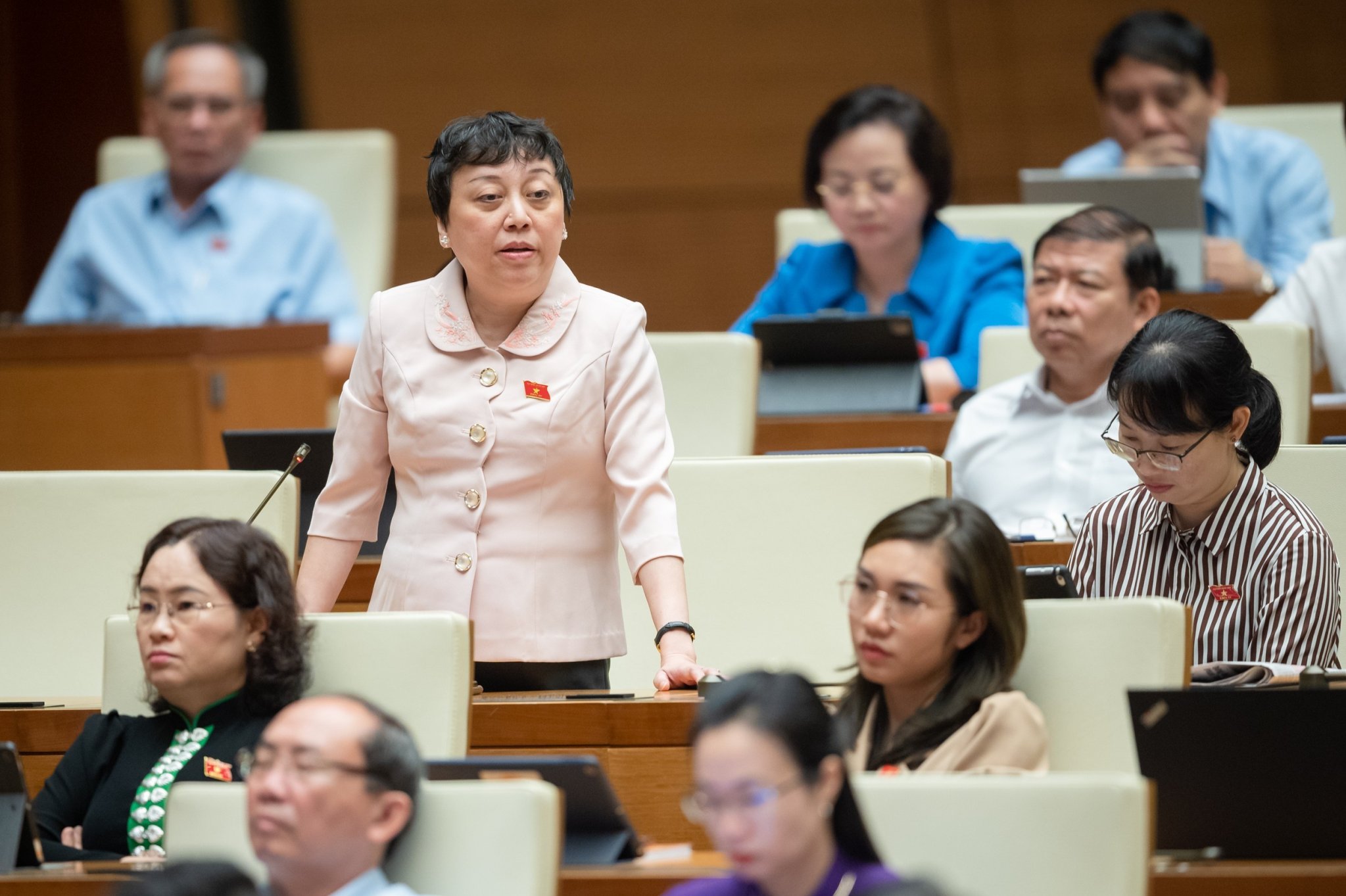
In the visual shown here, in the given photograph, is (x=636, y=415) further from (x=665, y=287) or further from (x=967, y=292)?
(x=665, y=287)

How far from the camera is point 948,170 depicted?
3979 mm

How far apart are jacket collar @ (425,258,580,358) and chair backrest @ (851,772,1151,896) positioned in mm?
900

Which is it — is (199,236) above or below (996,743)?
above

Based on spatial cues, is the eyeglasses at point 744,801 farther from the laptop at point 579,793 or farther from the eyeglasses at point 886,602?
the eyeglasses at point 886,602

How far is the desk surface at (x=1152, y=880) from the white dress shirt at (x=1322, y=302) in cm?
200

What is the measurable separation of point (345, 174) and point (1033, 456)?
104 inches

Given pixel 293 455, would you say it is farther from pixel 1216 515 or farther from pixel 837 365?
pixel 1216 515

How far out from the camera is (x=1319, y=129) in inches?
198

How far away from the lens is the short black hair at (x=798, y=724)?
1.50m

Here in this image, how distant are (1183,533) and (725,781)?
112cm

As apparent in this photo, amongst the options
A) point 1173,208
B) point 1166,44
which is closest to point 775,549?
point 1173,208

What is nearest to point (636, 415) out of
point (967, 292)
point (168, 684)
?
point (168, 684)

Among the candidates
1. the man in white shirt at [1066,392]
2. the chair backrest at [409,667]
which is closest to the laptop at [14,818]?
the chair backrest at [409,667]

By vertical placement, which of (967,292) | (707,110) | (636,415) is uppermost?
(707,110)
